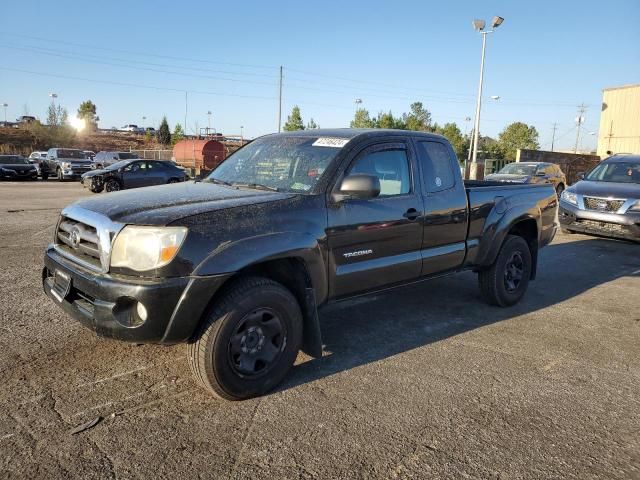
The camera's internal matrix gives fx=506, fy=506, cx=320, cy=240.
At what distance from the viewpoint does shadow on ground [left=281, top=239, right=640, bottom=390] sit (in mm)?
4141

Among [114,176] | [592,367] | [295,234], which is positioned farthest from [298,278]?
[114,176]

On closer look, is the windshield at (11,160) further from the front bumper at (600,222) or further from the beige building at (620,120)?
the beige building at (620,120)

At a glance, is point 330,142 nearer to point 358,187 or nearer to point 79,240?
point 358,187

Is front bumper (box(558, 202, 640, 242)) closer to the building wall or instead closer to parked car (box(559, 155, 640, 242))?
parked car (box(559, 155, 640, 242))

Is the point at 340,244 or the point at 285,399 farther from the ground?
the point at 340,244

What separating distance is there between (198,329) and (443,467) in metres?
1.63

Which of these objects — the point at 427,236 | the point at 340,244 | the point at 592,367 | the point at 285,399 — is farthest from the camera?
the point at 427,236

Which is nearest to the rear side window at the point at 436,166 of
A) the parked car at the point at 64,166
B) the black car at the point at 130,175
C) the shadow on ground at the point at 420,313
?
the shadow on ground at the point at 420,313

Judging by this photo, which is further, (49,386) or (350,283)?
(350,283)

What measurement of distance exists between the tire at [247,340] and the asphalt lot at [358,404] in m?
0.16

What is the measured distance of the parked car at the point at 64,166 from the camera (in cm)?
2737

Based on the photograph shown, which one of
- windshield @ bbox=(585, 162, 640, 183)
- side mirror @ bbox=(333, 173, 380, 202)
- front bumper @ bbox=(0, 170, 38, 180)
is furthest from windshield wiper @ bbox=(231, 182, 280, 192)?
front bumper @ bbox=(0, 170, 38, 180)

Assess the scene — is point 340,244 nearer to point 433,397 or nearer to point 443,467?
point 433,397

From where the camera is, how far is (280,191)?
3.82 m
